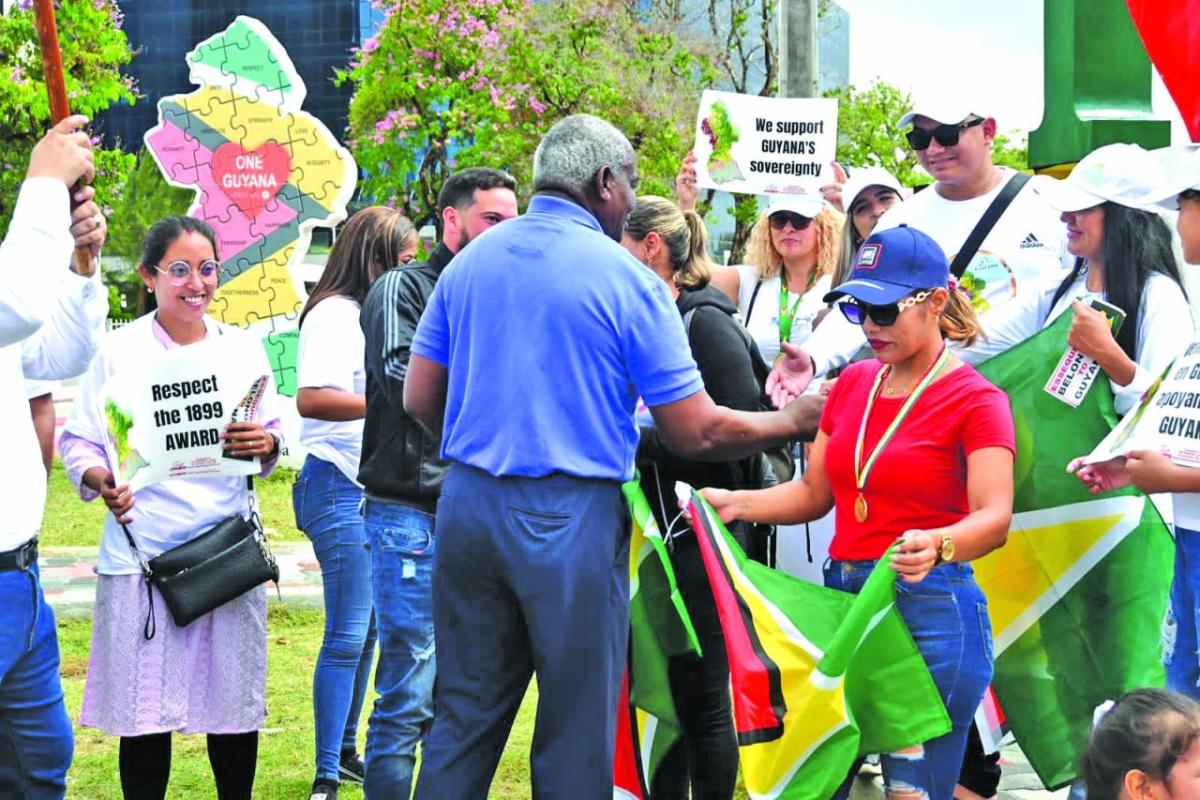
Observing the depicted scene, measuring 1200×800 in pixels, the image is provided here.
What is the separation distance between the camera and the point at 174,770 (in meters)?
6.26

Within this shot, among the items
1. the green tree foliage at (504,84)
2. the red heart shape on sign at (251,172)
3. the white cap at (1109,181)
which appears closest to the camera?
the white cap at (1109,181)

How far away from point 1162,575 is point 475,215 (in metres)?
2.41

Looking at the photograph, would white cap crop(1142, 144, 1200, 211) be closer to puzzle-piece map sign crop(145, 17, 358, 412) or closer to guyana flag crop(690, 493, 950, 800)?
guyana flag crop(690, 493, 950, 800)

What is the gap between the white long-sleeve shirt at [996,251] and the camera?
4.95 metres

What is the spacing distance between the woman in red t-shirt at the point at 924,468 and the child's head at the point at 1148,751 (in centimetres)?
53

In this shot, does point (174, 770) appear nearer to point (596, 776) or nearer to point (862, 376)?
point (596, 776)

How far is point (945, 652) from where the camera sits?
157 inches

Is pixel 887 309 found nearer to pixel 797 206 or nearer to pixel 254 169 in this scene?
pixel 797 206

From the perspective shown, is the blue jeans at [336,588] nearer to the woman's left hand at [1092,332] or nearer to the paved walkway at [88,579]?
the paved walkway at [88,579]

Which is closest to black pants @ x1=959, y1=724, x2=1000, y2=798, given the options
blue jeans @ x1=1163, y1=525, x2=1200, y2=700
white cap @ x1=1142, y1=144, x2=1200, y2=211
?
blue jeans @ x1=1163, y1=525, x2=1200, y2=700

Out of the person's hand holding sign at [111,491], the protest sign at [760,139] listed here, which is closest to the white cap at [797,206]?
the protest sign at [760,139]

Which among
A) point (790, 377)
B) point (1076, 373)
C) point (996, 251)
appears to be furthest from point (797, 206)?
point (1076, 373)

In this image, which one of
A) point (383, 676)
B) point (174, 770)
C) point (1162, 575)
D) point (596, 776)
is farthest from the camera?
point (174, 770)

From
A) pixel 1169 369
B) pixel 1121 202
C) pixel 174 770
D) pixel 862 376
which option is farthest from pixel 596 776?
pixel 174 770
